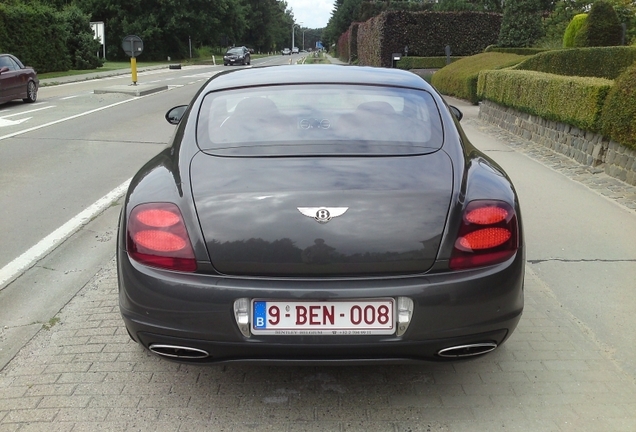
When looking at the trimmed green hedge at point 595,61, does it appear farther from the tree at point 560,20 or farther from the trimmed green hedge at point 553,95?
the tree at point 560,20

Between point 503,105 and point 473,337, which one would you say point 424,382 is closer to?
point 473,337

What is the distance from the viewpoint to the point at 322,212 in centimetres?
265

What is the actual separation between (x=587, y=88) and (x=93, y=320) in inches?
296

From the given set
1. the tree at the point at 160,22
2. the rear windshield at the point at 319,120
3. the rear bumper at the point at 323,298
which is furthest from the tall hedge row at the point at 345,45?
the rear bumper at the point at 323,298

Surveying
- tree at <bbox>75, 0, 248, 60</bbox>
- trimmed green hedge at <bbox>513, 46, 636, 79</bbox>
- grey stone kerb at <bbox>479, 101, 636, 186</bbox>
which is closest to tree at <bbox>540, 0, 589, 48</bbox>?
trimmed green hedge at <bbox>513, 46, 636, 79</bbox>

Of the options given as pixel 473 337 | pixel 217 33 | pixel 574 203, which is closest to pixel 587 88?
pixel 574 203

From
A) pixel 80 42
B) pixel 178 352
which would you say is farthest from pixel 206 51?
pixel 178 352

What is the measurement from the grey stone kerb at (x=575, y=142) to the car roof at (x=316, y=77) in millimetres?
5001

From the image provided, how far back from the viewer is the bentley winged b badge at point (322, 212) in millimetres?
2646

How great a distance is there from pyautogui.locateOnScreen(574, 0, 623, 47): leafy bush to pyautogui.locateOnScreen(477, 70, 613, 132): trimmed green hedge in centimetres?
1068

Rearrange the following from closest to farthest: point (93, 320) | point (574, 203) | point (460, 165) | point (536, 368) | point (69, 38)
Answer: point (460, 165)
point (536, 368)
point (93, 320)
point (574, 203)
point (69, 38)

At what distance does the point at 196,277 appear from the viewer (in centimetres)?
267

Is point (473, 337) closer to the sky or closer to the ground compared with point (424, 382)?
closer to the sky

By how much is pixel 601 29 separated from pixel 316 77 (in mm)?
22214
